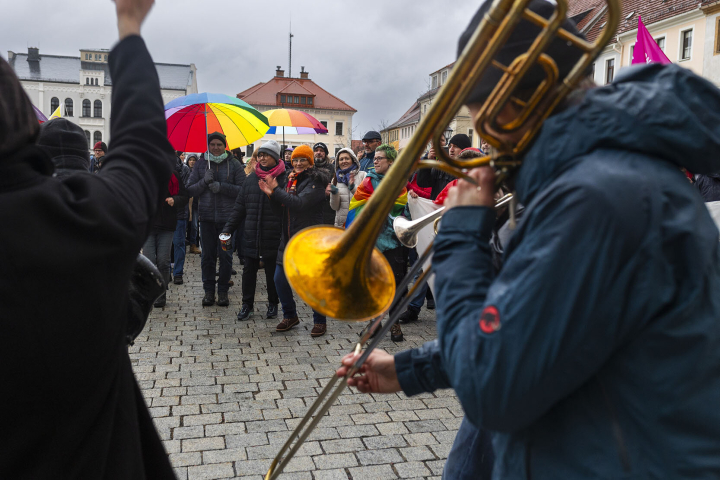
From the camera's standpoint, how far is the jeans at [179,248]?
9664mm

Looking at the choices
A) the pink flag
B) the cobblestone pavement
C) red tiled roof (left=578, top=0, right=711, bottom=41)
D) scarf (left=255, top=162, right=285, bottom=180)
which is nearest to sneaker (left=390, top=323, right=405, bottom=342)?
the cobblestone pavement

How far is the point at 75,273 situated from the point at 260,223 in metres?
5.80

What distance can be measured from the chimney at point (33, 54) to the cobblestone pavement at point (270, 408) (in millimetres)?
73215

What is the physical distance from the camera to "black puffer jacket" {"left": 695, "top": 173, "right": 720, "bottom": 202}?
729 centimetres

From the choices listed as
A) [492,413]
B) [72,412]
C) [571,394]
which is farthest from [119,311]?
[571,394]

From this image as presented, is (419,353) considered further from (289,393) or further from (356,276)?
(289,393)

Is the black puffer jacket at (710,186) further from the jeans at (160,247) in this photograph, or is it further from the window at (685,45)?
the window at (685,45)

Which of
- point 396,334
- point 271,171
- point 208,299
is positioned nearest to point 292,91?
point 208,299

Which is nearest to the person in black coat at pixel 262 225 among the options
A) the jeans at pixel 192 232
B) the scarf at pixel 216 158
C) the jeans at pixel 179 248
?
the scarf at pixel 216 158

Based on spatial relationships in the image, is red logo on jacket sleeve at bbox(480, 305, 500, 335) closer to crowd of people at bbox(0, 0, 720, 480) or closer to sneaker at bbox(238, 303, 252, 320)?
crowd of people at bbox(0, 0, 720, 480)

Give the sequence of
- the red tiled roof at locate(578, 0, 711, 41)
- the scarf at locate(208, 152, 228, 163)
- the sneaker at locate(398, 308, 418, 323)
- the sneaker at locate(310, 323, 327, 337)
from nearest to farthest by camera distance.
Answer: the sneaker at locate(310, 323, 327, 337)
the sneaker at locate(398, 308, 418, 323)
the scarf at locate(208, 152, 228, 163)
the red tiled roof at locate(578, 0, 711, 41)

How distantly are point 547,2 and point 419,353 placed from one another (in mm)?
983

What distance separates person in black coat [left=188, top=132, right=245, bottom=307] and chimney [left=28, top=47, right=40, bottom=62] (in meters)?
71.7

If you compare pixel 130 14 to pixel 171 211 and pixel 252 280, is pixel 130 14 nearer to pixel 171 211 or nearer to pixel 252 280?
pixel 252 280
